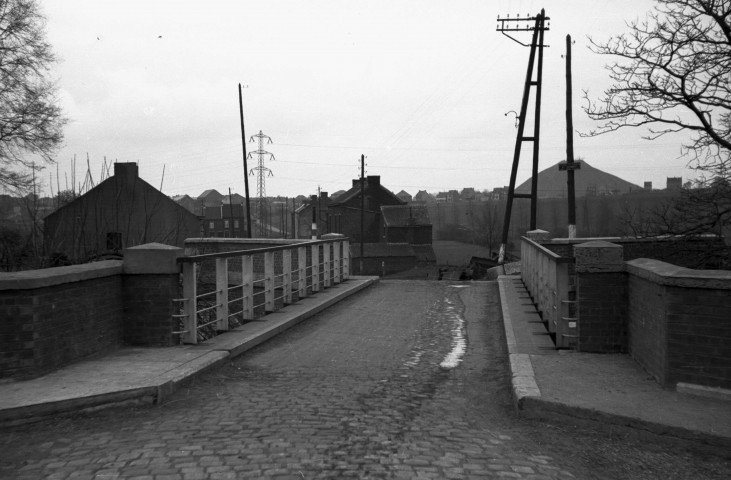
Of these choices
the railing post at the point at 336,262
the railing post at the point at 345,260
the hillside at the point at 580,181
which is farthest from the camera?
the hillside at the point at 580,181

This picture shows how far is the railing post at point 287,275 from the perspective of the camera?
1293 cm

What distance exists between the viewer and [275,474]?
4387 millimetres

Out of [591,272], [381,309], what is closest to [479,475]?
[591,272]

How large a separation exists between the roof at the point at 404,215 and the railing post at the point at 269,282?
64566 millimetres

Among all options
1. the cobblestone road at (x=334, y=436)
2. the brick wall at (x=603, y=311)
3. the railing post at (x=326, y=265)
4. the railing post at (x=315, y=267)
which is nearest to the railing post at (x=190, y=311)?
the cobblestone road at (x=334, y=436)

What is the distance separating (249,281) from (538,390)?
5.81 meters

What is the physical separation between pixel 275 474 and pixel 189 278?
184 inches

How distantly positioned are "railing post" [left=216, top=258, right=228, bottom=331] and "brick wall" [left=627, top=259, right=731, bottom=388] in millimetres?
5857

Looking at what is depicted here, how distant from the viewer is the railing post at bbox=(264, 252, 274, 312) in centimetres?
1182

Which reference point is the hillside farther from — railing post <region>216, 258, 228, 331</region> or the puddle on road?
railing post <region>216, 258, 228, 331</region>

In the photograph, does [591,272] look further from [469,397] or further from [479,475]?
[479,475]

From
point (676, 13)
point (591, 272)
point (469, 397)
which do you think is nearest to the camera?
point (469, 397)

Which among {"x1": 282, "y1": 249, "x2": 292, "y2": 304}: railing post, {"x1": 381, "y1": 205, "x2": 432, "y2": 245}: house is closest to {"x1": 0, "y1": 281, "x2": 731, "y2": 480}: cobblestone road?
{"x1": 282, "y1": 249, "x2": 292, "y2": 304}: railing post

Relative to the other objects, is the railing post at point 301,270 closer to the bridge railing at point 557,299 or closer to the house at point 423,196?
the bridge railing at point 557,299
